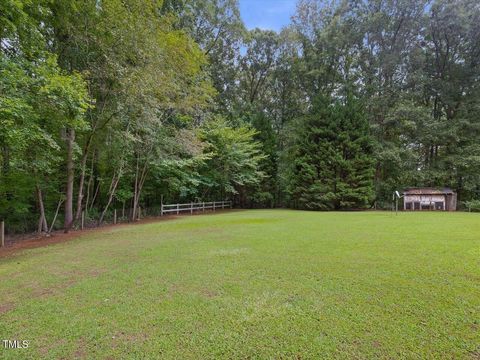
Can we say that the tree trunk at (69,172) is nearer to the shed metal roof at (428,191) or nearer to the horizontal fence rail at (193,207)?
the horizontal fence rail at (193,207)

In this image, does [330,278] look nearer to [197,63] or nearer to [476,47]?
[197,63]

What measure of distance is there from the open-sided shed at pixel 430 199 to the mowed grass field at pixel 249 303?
13137 mm

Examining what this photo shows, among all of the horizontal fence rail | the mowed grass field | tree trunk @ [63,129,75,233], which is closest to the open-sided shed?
the horizontal fence rail

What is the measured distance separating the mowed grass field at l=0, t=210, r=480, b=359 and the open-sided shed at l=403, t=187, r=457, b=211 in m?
13.1

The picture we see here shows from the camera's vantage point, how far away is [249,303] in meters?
3.12

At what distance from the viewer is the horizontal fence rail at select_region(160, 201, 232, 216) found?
16078mm

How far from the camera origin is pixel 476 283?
3.48 metres

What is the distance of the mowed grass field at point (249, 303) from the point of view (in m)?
2.31

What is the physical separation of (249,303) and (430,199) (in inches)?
710

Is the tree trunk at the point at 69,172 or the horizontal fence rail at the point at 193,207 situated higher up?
the tree trunk at the point at 69,172

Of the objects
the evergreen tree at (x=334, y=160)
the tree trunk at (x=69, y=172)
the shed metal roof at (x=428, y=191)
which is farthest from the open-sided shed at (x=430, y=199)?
the tree trunk at (x=69, y=172)

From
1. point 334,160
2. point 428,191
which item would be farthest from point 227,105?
point 428,191

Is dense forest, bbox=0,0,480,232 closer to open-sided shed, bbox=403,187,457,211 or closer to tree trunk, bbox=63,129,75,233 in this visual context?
tree trunk, bbox=63,129,75,233

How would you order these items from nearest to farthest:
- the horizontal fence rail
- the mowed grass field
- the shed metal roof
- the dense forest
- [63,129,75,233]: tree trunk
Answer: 1. the mowed grass field
2. the dense forest
3. [63,129,75,233]: tree trunk
4. the horizontal fence rail
5. the shed metal roof
